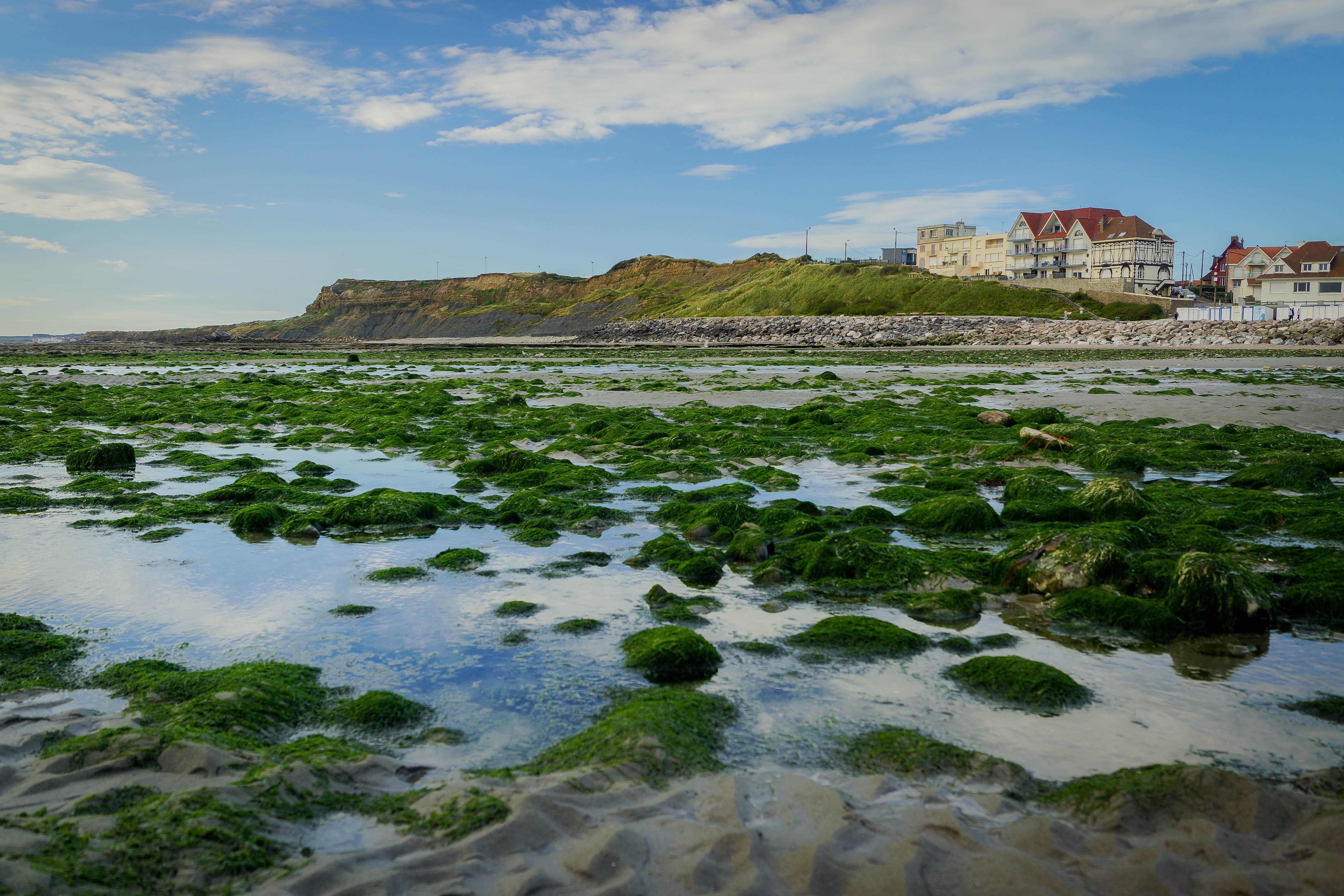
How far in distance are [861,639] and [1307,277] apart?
8286cm

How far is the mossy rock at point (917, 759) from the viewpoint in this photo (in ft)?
10.9

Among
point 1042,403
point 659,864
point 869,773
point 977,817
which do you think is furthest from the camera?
point 1042,403

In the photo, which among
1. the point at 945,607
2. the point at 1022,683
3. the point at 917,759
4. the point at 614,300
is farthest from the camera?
the point at 614,300

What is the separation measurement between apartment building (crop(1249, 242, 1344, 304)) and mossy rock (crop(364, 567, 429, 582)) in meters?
77.4

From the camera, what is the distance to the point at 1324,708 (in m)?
3.84

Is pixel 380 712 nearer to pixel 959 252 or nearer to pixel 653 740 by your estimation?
pixel 653 740

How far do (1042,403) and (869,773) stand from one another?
16.1m

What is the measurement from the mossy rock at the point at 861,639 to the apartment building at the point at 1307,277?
7651 cm

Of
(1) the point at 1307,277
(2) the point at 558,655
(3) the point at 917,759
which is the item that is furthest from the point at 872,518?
(1) the point at 1307,277

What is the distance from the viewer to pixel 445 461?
11.5m

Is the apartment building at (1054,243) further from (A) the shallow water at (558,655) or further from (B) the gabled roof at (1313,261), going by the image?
(A) the shallow water at (558,655)

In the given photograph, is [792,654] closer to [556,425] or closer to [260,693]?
[260,693]

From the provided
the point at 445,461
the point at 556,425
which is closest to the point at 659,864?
the point at 445,461

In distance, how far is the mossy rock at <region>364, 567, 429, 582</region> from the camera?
6074mm
